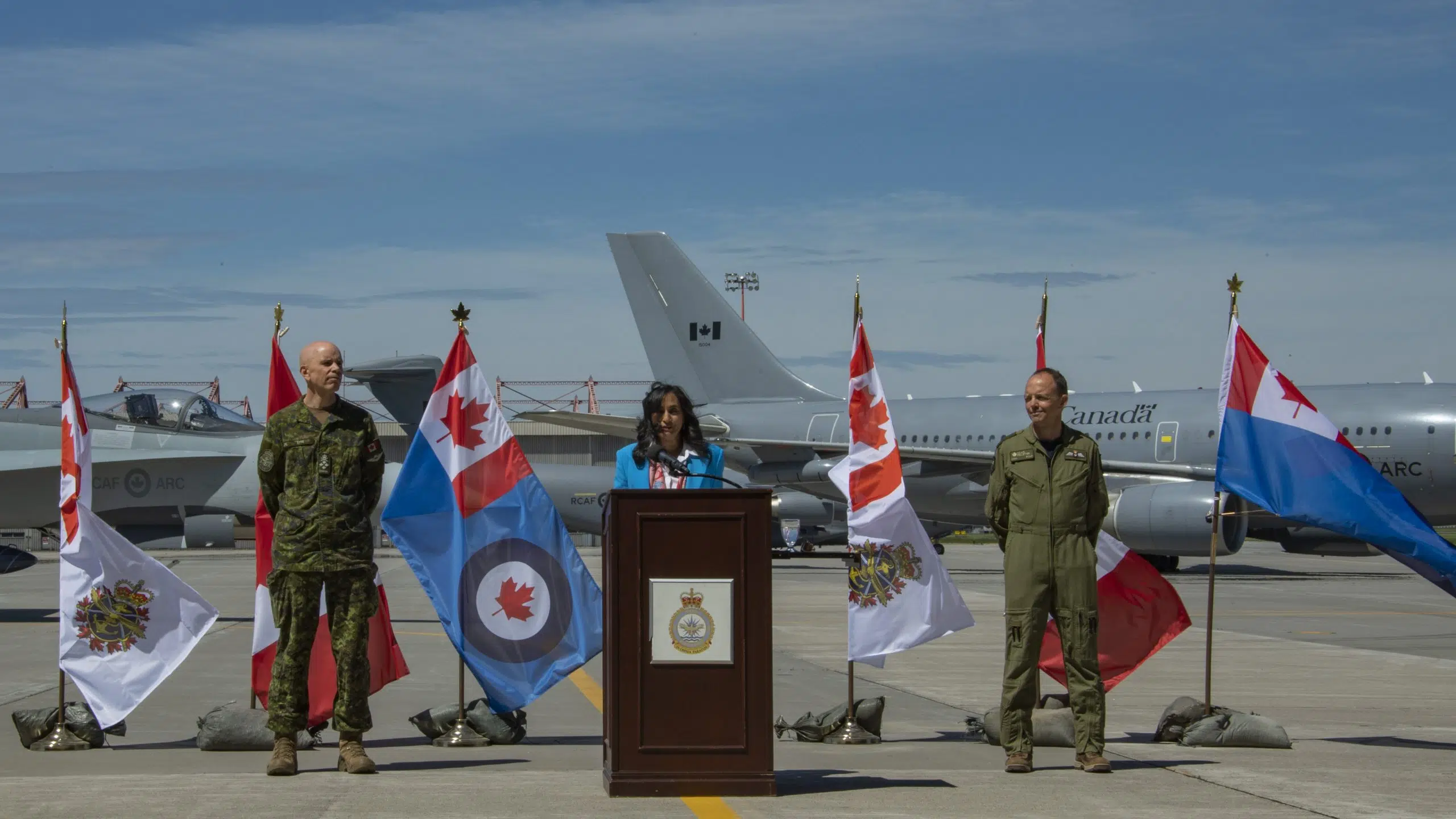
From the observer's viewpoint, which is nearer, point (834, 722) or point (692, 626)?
point (692, 626)

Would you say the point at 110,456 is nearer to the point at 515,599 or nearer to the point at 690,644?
the point at 515,599

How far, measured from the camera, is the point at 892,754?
708 cm

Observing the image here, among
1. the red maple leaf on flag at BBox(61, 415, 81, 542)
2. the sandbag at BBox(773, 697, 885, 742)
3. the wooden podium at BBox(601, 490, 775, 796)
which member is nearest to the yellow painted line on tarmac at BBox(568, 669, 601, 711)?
the sandbag at BBox(773, 697, 885, 742)

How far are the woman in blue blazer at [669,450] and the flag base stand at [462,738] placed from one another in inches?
62.3

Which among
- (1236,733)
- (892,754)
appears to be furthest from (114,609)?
(1236,733)

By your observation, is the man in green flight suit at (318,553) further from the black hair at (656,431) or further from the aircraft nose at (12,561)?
the aircraft nose at (12,561)

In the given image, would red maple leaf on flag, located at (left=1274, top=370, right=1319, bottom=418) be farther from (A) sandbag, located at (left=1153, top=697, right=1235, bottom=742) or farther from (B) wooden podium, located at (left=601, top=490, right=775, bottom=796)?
(B) wooden podium, located at (left=601, top=490, right=775, bottom=796)

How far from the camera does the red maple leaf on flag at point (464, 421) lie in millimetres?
7508

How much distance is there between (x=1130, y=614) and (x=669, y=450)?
2.77 m

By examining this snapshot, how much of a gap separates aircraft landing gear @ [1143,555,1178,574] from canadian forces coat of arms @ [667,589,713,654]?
22242mm

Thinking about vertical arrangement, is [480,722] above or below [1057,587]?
below

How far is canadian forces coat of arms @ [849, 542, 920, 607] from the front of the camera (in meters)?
7.93

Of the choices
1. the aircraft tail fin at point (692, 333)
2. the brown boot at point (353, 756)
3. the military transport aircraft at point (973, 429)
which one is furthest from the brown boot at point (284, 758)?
the aircraft tail fin at point (692, 333)

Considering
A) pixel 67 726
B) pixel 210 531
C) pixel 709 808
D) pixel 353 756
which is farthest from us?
pixel 210 531
